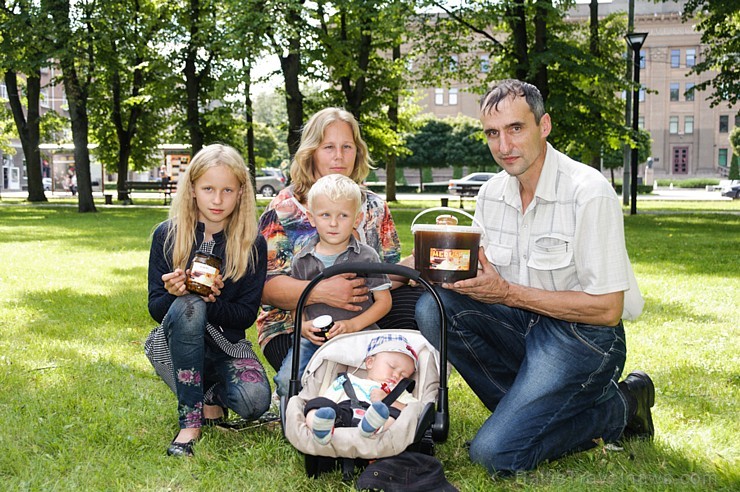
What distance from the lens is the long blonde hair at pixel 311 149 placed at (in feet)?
14.0

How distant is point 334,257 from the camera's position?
3.86 m

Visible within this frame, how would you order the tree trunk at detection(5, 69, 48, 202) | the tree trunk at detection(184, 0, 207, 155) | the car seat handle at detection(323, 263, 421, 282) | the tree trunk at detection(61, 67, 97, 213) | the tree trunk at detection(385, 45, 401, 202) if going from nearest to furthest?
the car seat handle at detection(323, 263, 421, 282)
the tree trunk at detection(61, 67, 97, 213)
the tree trunk at detection(385, 45, 401, 202)
the tree trunk at detection(184, 0, 207, 155)
the tree trunk at detection(5, 69, 48, 202)

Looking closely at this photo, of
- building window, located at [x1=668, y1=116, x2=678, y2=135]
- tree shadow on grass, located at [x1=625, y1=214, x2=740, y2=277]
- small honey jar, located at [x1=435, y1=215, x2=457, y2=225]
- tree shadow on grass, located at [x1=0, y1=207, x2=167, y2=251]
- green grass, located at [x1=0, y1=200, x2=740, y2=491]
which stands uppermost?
building window, located at [x1=668, y1=116, x2=678, y2=135]

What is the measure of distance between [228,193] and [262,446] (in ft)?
4.11

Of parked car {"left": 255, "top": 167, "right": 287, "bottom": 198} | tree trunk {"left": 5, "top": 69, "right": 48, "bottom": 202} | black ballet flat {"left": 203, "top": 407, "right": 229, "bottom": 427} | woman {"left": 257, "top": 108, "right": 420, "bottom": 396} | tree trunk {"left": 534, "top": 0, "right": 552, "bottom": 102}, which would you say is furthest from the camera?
parked car {"left": 255, "top": 167, "right": 287, "bottom": 198}

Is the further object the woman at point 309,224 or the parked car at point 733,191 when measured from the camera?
the parked car at point 733,191

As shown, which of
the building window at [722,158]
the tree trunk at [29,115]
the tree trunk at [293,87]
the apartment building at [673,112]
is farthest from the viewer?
the building window at [722,158]

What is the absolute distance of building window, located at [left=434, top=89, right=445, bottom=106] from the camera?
73.1 meters

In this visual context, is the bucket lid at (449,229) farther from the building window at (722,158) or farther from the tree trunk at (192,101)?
the building window at (722,158)

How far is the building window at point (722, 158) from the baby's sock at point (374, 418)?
258 feet

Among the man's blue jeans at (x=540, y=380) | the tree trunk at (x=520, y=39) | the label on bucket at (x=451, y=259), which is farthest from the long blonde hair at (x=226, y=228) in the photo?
the tree trunk at (x=520, y=39)

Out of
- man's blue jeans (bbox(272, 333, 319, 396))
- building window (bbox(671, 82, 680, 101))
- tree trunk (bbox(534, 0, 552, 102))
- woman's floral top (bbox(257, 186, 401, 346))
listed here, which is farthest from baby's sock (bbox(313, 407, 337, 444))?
building window (bbox(671, 82, 680, 101))

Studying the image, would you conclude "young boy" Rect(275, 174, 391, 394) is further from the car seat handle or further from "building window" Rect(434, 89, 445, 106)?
"building window" Rect(434, 89, 445, 106)

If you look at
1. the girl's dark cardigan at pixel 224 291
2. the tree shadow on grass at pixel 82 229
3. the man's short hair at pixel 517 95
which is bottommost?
the tree shadow on grass at pixel 82 229
